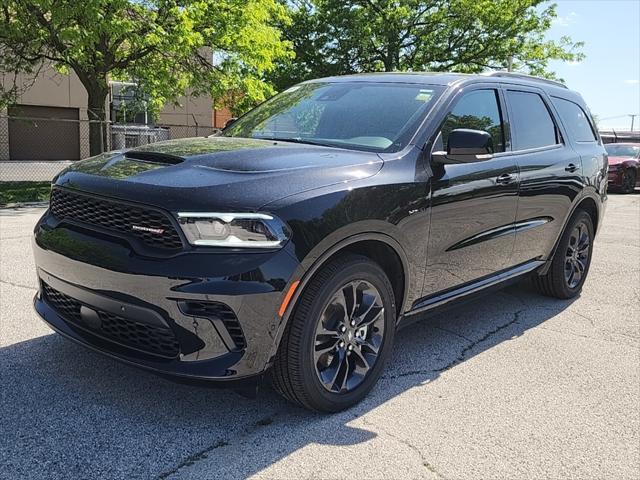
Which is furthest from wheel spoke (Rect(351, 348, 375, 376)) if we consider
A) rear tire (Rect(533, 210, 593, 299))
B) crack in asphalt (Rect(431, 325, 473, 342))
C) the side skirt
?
rear tire (Rect(533, 210, 593, 299))

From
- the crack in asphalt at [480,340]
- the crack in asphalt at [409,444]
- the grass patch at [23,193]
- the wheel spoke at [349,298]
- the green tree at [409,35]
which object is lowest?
the grass patch at [23,193]

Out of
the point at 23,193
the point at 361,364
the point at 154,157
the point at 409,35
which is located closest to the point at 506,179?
the point at 361,364

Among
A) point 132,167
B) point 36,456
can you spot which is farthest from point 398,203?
point 36,456

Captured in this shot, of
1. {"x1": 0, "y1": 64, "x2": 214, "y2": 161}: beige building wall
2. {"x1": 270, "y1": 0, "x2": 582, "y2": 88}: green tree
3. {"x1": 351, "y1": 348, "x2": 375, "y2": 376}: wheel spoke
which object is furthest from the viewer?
{"x1": 0, "y1": 64, "x2": 214, "y2": 161}: beige building wall

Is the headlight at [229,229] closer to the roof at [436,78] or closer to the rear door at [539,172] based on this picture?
the roof at [436,78]

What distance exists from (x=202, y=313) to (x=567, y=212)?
12.1 ft

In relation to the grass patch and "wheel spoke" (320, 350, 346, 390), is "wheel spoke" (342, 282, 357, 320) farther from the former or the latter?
the grass patch

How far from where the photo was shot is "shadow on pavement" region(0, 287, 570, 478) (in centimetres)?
266

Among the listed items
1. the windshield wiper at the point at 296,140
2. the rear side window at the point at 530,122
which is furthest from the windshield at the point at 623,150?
the windshield wiper at the point at 296,140

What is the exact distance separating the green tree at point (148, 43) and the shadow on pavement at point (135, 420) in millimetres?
10497

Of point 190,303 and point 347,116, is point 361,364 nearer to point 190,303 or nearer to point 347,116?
point 190,303

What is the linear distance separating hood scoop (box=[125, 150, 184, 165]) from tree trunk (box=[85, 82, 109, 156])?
12.5 m

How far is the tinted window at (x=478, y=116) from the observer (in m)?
3.92

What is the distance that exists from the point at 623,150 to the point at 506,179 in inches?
735
